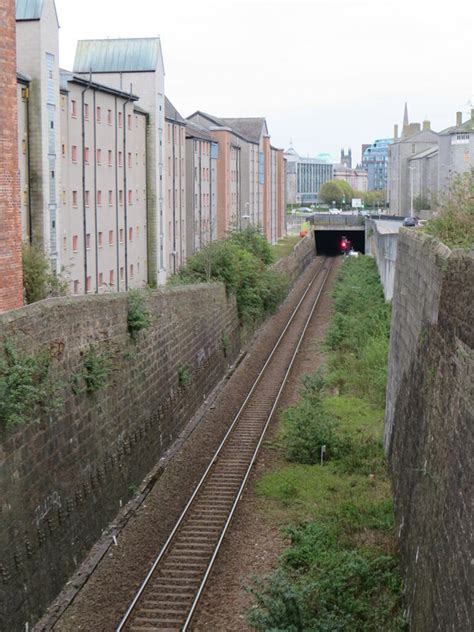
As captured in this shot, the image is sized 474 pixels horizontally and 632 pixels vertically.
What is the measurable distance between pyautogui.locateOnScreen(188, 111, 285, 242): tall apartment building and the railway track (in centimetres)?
3479

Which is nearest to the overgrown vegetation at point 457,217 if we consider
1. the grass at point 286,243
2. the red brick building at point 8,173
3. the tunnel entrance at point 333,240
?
the red brick building at point 8,173

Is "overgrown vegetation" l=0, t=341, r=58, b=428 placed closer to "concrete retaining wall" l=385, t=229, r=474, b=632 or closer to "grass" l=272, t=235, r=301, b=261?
"concrete retaining wall" l=385, t=229, r=474, b=632

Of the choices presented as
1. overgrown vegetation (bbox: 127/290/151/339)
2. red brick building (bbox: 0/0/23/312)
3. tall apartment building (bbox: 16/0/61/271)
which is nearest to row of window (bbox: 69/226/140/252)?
tall apartment building (bbox: 16/0/61/271)

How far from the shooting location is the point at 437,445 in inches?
472

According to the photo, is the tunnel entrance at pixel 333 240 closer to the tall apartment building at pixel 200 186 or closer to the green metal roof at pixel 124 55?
the tall apartment building at pixel 200 186

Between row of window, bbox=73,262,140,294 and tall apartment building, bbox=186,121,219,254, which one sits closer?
row of window, bbox=73,262,140,294

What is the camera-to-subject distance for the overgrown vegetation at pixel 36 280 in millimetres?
24625

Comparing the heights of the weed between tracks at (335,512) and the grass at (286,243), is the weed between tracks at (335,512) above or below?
below

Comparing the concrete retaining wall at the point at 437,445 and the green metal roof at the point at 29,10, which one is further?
the green metal roof at the point at 29,10

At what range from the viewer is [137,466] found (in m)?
21.0

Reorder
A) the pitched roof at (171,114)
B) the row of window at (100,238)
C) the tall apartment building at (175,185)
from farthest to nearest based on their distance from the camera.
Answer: the pitched roof at (171,114) < the tall apartment building at (175,185) < the row of window at (100,238)

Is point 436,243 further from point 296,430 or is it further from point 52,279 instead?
point 52,279

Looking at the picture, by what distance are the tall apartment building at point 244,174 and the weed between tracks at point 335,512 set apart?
3334 centimetres

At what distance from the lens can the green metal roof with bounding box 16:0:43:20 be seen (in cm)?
3262
